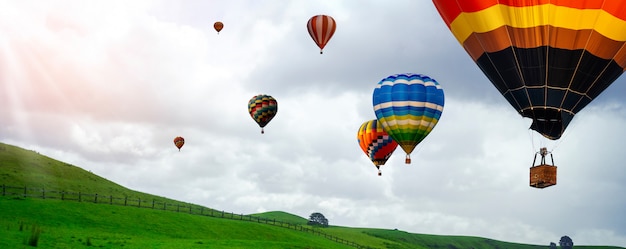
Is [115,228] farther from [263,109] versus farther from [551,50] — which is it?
[551,50]

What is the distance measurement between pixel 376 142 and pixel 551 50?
122 feet

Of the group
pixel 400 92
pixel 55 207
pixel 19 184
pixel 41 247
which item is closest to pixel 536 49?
pixel 400 92

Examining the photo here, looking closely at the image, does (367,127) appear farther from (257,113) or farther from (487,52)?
A: (487,52)

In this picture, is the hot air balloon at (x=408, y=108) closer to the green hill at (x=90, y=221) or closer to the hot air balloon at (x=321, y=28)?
the hot air balloon at (x=321, y=28)

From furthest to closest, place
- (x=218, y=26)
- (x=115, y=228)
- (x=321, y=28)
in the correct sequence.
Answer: (x=218, y=26) → (x=321, y=28) → (x=115, y=228)

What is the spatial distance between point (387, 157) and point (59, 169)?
59707mm

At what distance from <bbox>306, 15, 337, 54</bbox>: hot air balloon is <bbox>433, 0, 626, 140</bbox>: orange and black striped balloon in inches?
1280

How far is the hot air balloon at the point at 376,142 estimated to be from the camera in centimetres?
→ 6944

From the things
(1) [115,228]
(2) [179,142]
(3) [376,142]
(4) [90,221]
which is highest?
(2) [179,142]

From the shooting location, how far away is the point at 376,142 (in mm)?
69750

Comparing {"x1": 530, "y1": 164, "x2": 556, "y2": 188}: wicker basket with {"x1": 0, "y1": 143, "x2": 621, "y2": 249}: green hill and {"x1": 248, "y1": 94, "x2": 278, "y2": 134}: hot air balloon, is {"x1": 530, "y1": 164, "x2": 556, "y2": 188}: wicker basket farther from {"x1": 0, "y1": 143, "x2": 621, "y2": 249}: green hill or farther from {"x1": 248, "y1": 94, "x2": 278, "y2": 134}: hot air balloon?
{"x1": 248, "y1": 94, "x2": 278, "y2": 134}: hot air balloon

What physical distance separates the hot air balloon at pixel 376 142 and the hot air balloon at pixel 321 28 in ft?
34.6

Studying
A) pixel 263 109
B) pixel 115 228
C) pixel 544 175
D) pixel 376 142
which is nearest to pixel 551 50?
pixel 544 175

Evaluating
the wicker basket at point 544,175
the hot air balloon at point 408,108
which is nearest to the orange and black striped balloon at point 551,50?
the wicker basket at point 544,175
